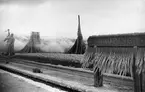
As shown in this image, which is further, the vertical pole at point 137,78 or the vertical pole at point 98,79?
the vertical pole at point 98,79

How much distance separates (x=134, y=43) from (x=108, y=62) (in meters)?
0.44

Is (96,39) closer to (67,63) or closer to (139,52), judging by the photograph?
(139,52)

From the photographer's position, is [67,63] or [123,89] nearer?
[123,89]

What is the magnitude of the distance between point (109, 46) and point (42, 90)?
0.82 metres

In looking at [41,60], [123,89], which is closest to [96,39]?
[123,89]

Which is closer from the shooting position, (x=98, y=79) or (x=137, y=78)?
(x=137, y=78)

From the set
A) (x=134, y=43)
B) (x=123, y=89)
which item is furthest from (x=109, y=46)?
(x=123, y=89)

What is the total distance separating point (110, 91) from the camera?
7.49 feet

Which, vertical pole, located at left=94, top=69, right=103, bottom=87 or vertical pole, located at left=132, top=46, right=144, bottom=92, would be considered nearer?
vertical pole, located at left=132, top=46, right=144, bottom=92

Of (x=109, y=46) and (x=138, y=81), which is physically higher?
(x=109, y=46)

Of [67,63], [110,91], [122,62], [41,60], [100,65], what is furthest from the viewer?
[41,60]

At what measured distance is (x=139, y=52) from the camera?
1912 millimetres

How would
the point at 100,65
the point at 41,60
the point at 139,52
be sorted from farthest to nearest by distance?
the point at 41,60, the point at 100,65, the point at 139,52

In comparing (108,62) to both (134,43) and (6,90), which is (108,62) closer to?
(134,43)
